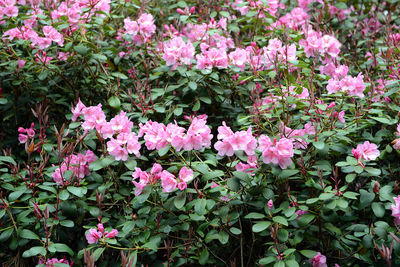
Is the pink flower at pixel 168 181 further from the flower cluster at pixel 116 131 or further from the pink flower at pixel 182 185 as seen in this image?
the flower cluster at pixel 116 131

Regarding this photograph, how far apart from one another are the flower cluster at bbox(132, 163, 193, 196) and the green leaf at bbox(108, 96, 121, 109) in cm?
61

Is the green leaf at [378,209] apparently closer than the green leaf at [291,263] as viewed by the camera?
No

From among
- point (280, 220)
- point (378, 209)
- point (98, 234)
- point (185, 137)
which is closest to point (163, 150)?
point (185, 137)

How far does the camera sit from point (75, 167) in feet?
6.71

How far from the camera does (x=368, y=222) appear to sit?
196 centimetres

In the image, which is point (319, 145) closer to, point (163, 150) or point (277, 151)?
point (277, 151)

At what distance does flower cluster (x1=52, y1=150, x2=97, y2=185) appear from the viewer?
196 centimetres

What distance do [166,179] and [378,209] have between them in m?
0.89

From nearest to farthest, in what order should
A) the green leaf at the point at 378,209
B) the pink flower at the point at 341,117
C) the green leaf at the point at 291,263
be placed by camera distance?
the green leaf at the point at 291,263
the green leaf at the point at 378,209
the pink flower at the point at 341,117

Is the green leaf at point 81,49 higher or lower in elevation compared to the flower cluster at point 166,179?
higher

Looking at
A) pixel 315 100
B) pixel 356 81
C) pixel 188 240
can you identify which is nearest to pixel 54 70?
pixel 188 240

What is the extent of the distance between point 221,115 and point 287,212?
0.93 m

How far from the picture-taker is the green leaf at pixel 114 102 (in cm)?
233

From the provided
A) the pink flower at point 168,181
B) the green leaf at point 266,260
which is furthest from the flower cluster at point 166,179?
the green leaf at point 266,260
